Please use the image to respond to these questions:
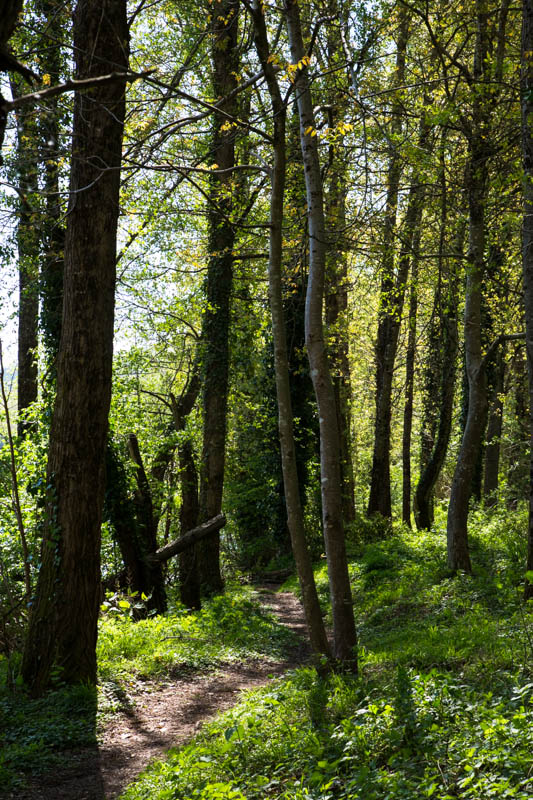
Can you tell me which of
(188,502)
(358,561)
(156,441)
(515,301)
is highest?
(515,301)

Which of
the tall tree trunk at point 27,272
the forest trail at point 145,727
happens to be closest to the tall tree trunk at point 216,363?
the tall tree trunk at point 27,272

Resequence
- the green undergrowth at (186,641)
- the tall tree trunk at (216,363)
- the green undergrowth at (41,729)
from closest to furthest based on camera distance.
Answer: the green undergrowth at (41,729) < the green undergrowth at (186,641) < the tall tree trunk at (216,363)

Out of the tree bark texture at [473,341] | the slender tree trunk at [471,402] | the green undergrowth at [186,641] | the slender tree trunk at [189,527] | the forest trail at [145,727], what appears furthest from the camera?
the slender tree trunk at [189,527]

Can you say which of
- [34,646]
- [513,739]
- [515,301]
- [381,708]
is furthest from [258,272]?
[513,739]

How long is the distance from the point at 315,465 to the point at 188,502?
7431 mm

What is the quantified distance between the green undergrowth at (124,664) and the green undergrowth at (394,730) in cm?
107

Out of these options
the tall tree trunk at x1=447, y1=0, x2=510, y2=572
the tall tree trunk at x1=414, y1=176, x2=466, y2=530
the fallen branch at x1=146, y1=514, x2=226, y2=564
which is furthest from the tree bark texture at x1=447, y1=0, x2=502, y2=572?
the fallen branch at x1=146, y1=514, x2=226, y2=564

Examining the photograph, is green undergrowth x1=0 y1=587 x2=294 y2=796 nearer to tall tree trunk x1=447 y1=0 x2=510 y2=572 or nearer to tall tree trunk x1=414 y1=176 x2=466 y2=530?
tall tree trunk x1=447 y1=0 x2=510 y2=572

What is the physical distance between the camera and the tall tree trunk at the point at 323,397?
630 cm

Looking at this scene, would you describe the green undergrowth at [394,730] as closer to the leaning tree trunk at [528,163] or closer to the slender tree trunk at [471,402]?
the leaning tree trunk at [528,163]

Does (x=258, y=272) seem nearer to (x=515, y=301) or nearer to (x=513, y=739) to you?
(x=515, y=301)

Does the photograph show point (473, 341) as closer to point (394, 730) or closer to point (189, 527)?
point (189, 527)

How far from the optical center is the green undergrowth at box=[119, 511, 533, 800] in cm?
360

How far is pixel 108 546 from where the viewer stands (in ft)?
38.9
